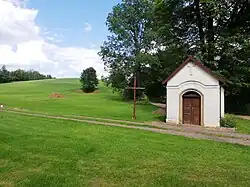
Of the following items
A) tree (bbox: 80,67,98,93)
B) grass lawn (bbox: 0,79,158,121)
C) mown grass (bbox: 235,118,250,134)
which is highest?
tree (bbox: 80,67,98,93)

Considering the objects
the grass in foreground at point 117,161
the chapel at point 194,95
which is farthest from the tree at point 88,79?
the grass in foreground at point 117,161

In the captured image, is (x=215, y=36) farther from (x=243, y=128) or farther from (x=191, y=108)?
(x=243, y=128)

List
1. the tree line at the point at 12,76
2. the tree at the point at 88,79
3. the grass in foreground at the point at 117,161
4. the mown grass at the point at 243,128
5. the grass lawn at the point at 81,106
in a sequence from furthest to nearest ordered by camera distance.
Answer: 1. the tree line at the point at 12,76
2. the tree at the point at 88,79
3. the grass lawn at the point at 81,106
4. the mown grass at the point at 243,128
5. the grass in foreground at the point at 117,161

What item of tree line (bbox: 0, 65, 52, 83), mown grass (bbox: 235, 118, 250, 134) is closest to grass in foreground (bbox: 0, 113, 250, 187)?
mown grass (bbox: 235, 118, 250, 134)

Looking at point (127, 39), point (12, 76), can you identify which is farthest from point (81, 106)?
point (12, 76)

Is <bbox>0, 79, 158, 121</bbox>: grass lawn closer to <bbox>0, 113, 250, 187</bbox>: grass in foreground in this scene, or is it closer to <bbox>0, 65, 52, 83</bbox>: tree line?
<bbox>0, 113, 250, 187</bbox>: grass in foreground

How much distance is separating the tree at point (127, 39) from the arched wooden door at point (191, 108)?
26.3 meters

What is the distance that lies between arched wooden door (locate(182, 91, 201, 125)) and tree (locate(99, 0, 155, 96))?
26.3 m

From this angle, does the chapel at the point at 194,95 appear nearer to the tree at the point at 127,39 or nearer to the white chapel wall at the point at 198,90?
the white chapel wall at the point at 198,90

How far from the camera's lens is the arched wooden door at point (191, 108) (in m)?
22.4

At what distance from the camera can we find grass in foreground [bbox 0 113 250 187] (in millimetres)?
Result: 7438

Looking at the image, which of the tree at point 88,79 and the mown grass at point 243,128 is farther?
the tree at point 88,79

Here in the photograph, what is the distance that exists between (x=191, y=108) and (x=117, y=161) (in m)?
14.3

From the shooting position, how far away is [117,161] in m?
9.39
